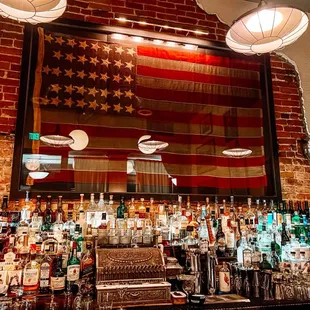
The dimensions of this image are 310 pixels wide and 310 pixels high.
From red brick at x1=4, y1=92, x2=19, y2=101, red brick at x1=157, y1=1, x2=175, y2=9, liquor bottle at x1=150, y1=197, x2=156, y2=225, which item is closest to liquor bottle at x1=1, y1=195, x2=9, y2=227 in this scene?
red brick at x1=4, y1=92, x2=19, y2=101

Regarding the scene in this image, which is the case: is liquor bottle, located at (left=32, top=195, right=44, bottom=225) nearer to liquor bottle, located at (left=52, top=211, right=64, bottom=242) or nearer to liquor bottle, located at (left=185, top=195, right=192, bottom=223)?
liquor bottle, located at (left=52, top=211, right=64, bottom=242)

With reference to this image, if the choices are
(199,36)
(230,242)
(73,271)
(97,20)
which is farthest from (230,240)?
(97,20)

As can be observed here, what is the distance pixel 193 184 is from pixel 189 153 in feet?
1.00

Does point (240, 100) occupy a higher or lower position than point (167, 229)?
higher

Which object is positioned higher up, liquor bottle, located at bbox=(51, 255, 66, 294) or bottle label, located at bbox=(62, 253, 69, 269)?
bottle label, located at bbox=(62, 253, 69, 269)

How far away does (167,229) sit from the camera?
265 cm

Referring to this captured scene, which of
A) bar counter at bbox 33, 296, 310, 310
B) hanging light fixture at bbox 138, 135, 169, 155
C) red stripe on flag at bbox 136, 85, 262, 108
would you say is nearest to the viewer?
bar counter at bbox 33, 296, 310, 310

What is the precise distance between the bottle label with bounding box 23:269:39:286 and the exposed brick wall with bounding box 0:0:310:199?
1.32 m

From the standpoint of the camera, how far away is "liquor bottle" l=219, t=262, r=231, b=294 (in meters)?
2.34

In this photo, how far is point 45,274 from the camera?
2117 millimetres

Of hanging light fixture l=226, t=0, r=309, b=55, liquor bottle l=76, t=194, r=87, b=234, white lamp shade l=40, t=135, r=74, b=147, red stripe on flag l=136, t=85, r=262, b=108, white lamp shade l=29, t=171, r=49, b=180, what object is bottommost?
liquor bottle l=76, t=194, r=87, b=234

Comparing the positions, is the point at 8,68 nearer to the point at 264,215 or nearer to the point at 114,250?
the point at 114,250

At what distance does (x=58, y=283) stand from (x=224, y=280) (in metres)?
1.20

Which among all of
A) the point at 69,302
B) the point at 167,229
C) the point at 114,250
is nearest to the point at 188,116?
the point at 167,229
